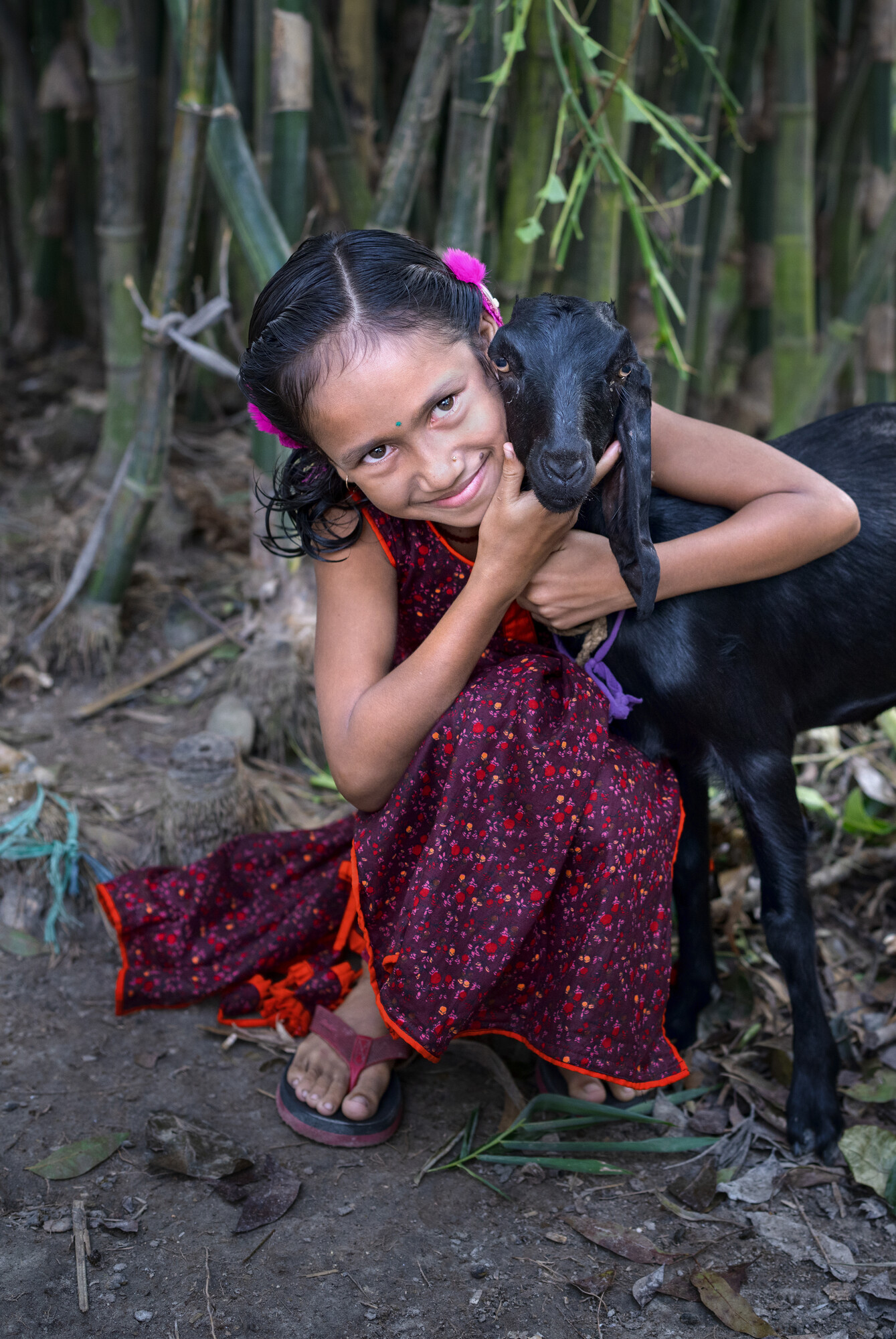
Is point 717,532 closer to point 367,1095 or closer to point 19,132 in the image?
point 367,1095

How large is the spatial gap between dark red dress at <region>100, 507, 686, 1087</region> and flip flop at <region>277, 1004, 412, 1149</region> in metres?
0.18

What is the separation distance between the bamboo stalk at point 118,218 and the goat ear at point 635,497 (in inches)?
71.9

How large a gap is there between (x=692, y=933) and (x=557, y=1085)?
1.20ft

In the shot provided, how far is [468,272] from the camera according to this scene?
1566 millimetres

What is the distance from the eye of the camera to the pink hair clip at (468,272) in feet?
5.13

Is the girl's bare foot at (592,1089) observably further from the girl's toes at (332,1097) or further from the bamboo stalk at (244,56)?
the bamboo stalk at (244,56)

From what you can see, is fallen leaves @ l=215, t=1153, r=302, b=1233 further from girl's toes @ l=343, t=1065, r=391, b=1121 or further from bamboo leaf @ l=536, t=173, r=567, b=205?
bamboo leaf @ l=536, t=173, r=567, b=205

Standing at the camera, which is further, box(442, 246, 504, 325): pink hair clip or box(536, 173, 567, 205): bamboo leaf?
box(536, 173, 567, 205): bamboo leaf

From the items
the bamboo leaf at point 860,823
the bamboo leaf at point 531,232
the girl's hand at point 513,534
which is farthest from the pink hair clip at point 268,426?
the bamboo leaf at point 860,823

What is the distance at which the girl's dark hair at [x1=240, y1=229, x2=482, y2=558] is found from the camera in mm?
1462

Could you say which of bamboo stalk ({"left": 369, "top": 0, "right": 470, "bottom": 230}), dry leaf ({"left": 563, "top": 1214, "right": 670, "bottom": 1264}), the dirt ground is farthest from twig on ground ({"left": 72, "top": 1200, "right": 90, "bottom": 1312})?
bamboo stalk ({"left": 369, "top": 0, "right": 470, "bottom": 230})

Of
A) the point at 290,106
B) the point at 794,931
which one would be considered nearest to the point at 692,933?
the point at 794,931

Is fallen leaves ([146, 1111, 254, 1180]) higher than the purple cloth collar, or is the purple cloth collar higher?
the purple cloth collar

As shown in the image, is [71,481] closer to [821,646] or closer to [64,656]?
[64,656]
